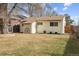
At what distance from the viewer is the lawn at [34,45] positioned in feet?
12.8

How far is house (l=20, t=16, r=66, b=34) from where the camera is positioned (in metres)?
3.90

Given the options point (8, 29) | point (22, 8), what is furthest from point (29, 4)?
point (8, 29)

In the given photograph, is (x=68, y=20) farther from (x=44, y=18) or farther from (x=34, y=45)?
(x=34, y=45)

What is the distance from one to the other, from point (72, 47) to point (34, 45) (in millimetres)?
402

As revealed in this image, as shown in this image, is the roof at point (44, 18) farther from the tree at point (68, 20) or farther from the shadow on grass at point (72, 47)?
the shadow on grass at point (72, 47)

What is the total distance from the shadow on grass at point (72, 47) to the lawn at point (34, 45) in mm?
11

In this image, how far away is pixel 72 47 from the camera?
153 inches

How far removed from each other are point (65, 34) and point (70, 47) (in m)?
0.15


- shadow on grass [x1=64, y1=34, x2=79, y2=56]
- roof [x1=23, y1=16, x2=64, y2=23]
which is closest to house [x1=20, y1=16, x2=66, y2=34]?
roof [x1=23, y1=16, x2=64, y2=23]

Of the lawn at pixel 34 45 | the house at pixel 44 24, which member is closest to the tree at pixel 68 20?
the house at pixel 44 24

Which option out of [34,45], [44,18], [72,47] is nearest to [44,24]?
[44,18]

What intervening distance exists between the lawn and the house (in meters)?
0.05

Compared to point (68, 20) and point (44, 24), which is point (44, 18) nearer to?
point (44, 24)

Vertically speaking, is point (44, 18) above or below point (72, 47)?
above
